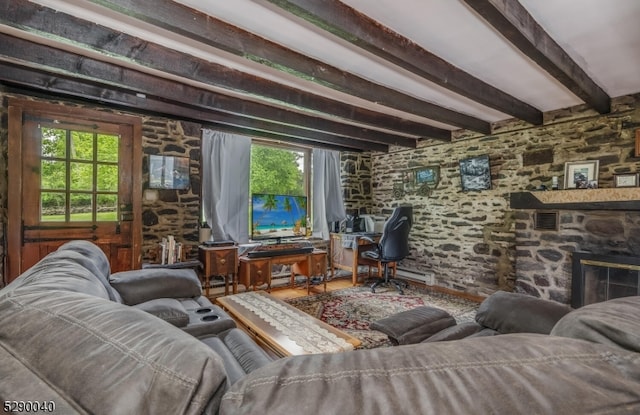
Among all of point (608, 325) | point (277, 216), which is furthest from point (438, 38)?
point (277, 216)

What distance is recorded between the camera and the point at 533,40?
187cm

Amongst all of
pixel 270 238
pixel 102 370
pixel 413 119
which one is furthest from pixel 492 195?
pixel 102 370

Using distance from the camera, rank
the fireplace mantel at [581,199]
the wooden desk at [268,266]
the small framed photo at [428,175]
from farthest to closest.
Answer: the small framed photo at [428,175] < the wooden desk at [268,266] < the fireplace mantel at [581,199]

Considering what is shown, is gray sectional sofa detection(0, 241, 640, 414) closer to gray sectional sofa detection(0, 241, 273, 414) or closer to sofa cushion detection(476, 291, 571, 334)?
gray sectional sofa detection(0, 241, 273, 414)

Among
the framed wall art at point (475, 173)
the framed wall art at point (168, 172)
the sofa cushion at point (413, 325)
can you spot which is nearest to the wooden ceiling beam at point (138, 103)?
the framed wall art at point (168, 172)

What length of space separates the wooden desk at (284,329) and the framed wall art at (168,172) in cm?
184

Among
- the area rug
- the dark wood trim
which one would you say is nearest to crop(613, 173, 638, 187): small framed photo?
the area rug

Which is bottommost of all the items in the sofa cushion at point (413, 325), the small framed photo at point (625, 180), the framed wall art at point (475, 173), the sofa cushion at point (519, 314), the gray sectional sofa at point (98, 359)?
the sofa cushion at point (413, 325)

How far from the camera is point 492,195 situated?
4.09 metres

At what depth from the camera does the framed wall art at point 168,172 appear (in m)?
3.59

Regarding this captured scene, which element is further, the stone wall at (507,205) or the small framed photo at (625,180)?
the stone wall at (507,205)

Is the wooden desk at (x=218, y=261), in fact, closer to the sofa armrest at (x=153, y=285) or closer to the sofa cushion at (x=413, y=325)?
the sofa armrest at (x=153, y=285)

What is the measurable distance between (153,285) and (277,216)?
2.21 meters

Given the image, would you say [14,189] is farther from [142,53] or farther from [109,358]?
[109,358]
